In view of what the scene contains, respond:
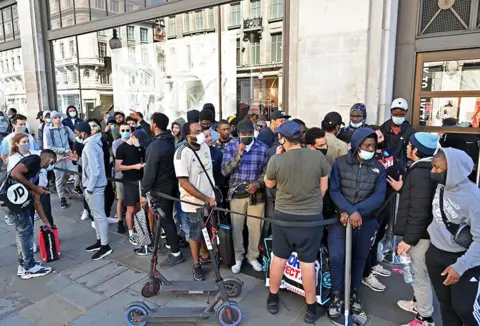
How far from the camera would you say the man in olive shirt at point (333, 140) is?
3648mm

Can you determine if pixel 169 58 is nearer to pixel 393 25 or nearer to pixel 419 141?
pixel 393 25

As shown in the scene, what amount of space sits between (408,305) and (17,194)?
4.43 m

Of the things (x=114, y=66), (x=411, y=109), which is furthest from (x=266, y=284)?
(x=114, y=66)

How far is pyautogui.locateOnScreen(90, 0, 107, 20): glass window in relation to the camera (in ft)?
27.9

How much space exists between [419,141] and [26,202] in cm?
430

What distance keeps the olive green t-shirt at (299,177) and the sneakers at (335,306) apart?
0.87m

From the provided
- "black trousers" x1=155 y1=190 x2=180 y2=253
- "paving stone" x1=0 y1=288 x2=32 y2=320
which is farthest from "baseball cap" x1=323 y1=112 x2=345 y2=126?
"paving stone" x1=0 y1=288 x2=32 y2=320

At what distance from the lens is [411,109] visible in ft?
17.1

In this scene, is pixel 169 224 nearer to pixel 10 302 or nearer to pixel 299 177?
pixel 10 302

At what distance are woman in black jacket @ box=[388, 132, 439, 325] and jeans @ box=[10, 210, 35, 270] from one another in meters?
4.14

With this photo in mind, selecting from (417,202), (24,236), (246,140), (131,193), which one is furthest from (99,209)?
(417,202)

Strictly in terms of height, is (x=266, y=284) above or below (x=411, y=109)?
below

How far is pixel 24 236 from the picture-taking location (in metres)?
4.03

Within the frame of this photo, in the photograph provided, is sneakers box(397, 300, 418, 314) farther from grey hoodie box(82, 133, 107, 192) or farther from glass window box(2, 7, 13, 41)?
glass window box(2, 7, 13, 41)
